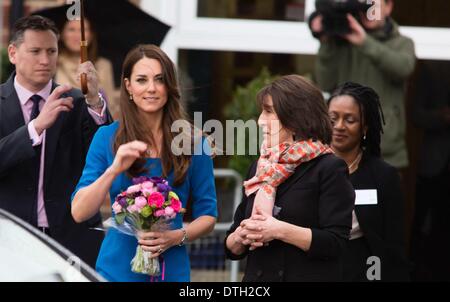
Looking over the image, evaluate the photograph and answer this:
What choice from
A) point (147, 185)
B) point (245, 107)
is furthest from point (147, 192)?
point (245, 107)

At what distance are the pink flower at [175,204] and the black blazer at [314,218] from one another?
364 millimetres

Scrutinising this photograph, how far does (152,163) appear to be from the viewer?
4.23 meters

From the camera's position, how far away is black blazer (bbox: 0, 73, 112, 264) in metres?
4.92

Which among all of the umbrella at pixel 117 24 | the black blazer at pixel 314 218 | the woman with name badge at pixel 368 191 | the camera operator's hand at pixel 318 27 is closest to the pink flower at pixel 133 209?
the black blazer at pixel 314 218

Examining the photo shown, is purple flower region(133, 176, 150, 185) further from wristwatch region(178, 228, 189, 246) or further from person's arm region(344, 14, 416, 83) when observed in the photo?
person's arm region(344, 14, 416, 83)

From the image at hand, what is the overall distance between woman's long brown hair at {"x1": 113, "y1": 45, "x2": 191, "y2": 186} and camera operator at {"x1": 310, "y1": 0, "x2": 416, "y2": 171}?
Answer: 2.43m

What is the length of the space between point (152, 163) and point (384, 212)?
1230mm

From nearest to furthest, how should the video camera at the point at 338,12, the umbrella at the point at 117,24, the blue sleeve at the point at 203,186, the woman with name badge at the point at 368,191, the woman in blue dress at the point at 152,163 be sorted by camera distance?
the woman in blue dress at the point at 152,163
the blue sleeve at the point at 203,186
the woman with name badge at the point at 368,191
the umbrella at the point at 117,24
the video camera at the point at 338,12

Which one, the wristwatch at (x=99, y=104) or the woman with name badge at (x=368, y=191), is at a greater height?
the wristwatch at (x=99, y=104)

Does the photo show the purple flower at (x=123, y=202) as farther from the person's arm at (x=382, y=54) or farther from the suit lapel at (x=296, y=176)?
the person's arm at (x=382, y=54)

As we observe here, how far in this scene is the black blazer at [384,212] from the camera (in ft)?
15.8

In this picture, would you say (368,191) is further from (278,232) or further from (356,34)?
(356,34)

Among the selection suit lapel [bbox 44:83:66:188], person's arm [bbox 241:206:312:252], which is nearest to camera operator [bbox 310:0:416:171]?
suit lapel [bbox 44:83:66:188]
